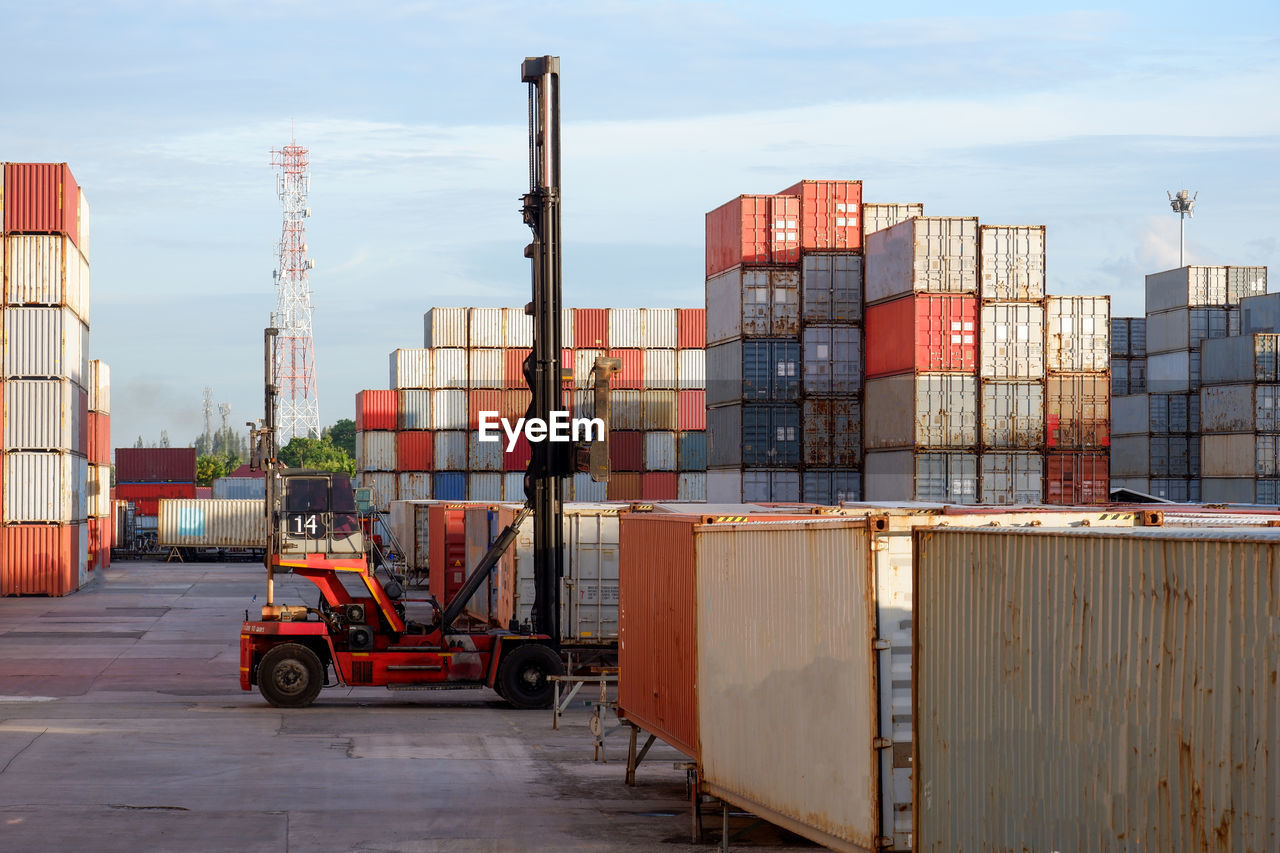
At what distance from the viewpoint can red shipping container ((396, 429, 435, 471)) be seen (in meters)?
84.2

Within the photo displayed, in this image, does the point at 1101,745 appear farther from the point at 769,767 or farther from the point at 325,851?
the point at 325,851

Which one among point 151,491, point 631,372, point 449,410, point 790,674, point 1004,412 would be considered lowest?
point 151,491

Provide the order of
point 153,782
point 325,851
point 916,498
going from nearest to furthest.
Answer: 1. point 325,851
2. point 153,782
3. point 916,498

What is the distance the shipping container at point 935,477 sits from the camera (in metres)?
42.8

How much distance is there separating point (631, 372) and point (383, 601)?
60635mm

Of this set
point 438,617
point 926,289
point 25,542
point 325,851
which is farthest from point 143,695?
point 25,542

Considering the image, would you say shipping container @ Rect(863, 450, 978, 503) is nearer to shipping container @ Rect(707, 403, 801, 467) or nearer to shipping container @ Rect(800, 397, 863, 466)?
shipping container @ Rect(800, 397, 863, 466)

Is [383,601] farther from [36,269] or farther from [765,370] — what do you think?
[36,269]

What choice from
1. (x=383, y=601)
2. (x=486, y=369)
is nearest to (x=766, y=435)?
(x=383, y=601)

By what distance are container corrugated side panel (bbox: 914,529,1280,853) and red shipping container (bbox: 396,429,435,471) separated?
246 ft

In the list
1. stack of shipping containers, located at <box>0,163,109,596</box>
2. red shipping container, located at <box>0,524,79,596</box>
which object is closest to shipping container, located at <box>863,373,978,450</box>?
stack of shipping containers, located at <box>0,163,109,596</box>

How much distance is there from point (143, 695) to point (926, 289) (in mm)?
25590

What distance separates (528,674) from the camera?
2464 cm

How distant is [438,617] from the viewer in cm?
2442
